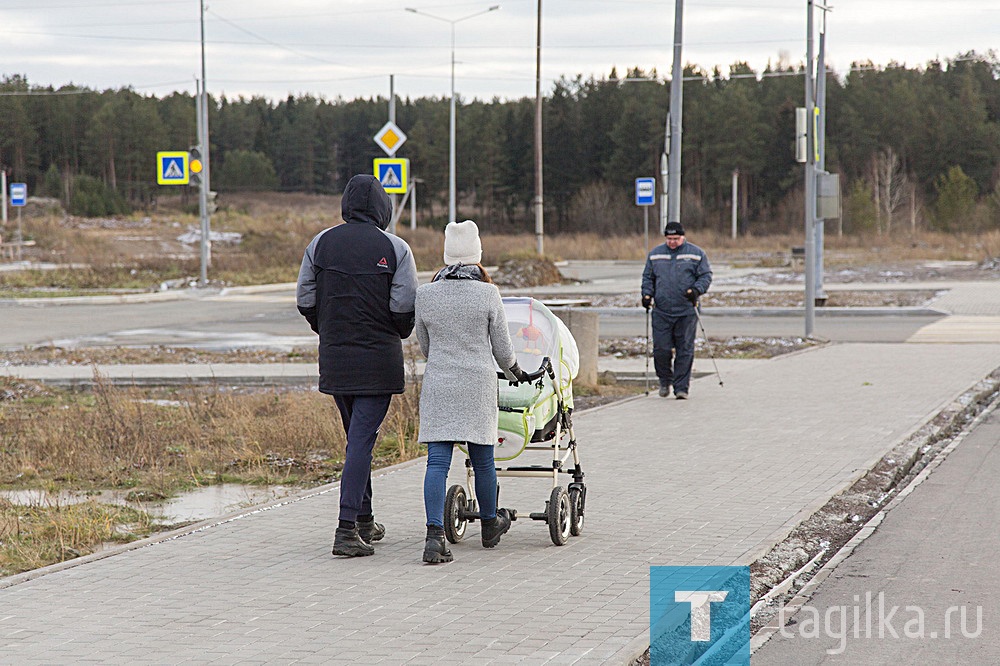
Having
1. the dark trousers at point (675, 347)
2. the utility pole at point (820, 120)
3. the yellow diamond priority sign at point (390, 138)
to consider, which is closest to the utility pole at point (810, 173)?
the utility pole at point (820, 120)

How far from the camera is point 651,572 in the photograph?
6488 millimetres

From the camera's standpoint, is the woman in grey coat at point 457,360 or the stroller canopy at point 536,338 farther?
the stroller canopy at point 536,338

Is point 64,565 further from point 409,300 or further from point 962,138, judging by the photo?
point 962,138

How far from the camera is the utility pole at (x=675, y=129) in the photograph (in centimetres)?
1825

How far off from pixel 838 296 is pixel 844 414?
21.4 metres

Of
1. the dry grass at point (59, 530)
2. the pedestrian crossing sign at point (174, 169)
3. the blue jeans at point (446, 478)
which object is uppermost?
the pedestrian crossing sign at point (174, 169)

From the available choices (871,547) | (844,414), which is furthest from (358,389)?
(844,414)

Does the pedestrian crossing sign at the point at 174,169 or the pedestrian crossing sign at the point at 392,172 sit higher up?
the pedestrian crossing sign at the point at 174,169

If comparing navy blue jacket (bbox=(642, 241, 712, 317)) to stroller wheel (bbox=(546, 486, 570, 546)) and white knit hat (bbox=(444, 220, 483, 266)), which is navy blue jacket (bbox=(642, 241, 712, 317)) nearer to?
stroller wheel (bbox=(546, 486, 570, 546))

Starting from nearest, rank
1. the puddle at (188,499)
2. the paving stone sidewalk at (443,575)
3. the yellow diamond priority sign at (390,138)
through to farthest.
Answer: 1. the paving stone sidewalk at (443,575)
2. the puddle at (188,499)
3. the yellow diamond priority sign at (390,138)

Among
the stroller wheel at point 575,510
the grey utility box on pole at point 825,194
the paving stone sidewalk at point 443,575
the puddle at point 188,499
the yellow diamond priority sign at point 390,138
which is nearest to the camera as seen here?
the paving stone sidewalk at point 443,575

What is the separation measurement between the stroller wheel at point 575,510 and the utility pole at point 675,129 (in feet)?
36.1

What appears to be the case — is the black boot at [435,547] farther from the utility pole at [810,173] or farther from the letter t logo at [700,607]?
the utility pole at [810,173]

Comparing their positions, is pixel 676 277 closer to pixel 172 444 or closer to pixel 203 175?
pixel 172 444
